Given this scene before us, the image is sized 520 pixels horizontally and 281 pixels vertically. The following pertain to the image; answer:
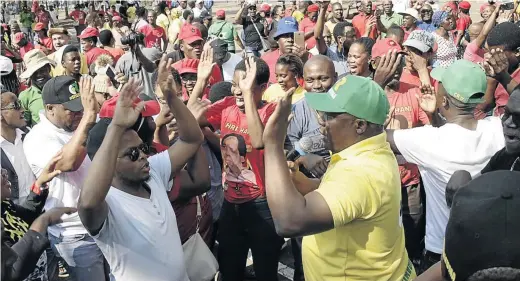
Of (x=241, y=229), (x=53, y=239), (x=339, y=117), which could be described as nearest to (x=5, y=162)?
(x=53, y=239)

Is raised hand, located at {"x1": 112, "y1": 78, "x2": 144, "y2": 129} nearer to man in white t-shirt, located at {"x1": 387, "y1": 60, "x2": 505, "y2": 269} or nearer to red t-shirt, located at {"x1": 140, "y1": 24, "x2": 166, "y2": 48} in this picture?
man in white t-shirt, located at {"x1": 387, "y1": 60, "x2": 505, "y2": 269}

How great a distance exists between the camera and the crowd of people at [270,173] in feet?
6.99

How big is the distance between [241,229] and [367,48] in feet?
6.89

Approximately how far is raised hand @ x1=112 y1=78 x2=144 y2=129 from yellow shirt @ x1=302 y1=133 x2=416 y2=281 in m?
0.86

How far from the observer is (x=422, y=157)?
131 inches

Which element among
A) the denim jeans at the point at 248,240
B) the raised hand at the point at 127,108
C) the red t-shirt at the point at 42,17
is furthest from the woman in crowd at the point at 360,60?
the red t-shirt at the point at 42,17

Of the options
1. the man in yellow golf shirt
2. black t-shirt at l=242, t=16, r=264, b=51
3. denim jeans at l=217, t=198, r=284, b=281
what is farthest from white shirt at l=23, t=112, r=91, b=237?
black t-shirt at l=242, t=16, r=264, b=51

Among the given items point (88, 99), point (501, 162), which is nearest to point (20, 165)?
point (88, 99)

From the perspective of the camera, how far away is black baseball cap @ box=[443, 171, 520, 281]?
4.27 feet

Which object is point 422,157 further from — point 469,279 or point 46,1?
point 46,1

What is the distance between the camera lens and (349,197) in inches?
85.8

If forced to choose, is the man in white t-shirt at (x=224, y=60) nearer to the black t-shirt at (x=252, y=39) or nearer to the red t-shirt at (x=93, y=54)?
the red t-shirt at (x=93, y=54)

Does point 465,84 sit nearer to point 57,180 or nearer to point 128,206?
point 128,206

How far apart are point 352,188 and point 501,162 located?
1.11 metres
